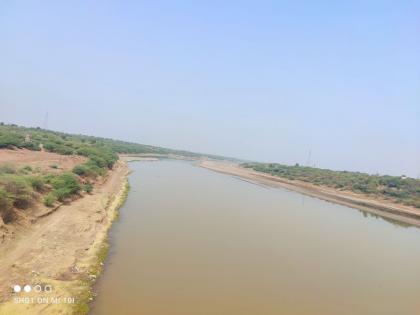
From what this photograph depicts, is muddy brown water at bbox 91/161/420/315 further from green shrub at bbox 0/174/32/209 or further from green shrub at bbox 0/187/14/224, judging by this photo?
green shrub at bbox 0/174/32/209

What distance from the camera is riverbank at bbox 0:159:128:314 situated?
29.2 ft

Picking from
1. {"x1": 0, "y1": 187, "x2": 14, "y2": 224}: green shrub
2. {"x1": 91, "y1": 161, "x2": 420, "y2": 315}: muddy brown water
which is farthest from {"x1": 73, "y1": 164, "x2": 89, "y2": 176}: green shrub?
{"x1": 0, "y1": 187, "x2": 14, "y2": 224}: green shrub

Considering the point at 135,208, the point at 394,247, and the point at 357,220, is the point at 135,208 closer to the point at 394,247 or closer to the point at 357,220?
the point at 394,247

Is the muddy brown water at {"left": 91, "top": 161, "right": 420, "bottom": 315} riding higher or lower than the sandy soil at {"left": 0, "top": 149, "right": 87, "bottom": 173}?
lower

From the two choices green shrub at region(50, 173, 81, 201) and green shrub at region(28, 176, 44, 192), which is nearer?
green shrub at region(28, 176, 44, 192)

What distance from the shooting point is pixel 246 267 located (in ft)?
47.4

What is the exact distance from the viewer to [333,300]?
1234 cm

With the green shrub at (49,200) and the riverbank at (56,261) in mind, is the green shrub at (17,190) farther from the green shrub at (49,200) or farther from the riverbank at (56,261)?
the green shrub at (49,200)

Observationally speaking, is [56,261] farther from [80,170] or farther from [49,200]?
[80,170]

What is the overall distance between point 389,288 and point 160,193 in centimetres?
2237

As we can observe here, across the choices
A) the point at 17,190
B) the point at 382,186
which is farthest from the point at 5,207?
the point at 382,186

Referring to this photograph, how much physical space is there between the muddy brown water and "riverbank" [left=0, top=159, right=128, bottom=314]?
0.58m

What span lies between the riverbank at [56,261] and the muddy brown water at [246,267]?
58 cm

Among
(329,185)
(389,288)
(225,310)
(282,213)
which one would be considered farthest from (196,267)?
(329,185)
